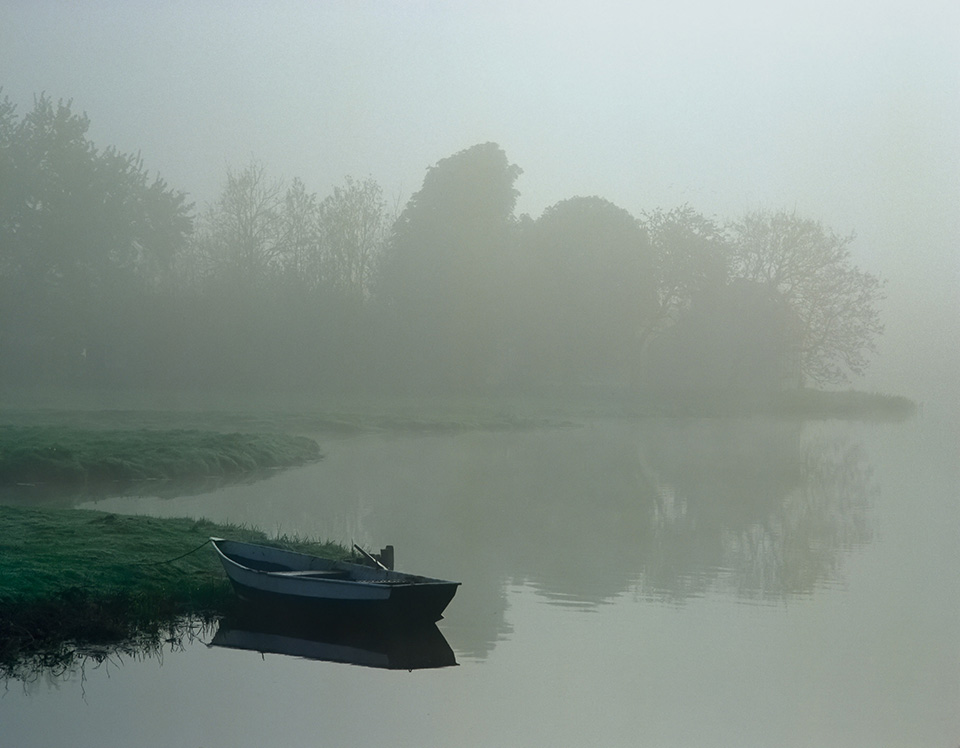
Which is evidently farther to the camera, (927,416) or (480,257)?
(927,416)

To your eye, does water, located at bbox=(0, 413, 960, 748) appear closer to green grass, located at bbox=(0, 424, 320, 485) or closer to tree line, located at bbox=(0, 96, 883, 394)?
green grass, located at bbox=(0, 424, 320, 485)

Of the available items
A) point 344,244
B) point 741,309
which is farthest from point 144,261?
point 741,309

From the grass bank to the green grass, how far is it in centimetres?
735

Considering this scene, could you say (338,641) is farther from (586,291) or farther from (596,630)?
(586,291)

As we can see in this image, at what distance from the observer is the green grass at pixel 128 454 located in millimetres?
23594

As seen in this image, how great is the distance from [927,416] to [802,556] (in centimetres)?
6092

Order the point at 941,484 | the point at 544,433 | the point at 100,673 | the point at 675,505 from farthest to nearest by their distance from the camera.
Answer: the point at 544,433 < the point at 941,484 < the point at 675,505 < the point at 100,673

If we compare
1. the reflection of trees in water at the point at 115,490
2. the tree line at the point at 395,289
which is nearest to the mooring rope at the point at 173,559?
the reflection of trees in water at the point at 115,490

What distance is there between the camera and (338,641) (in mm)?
12008

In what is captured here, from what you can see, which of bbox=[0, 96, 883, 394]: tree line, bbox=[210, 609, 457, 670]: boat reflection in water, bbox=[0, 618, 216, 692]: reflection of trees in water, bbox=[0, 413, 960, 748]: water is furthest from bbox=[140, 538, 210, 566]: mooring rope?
bbox=[0, 96, 883, 394]: tree line

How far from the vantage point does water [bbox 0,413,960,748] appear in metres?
10.0

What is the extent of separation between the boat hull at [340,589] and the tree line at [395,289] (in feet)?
128

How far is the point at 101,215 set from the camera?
53.9 m

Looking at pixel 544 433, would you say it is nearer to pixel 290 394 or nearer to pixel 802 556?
pixel 290 394
